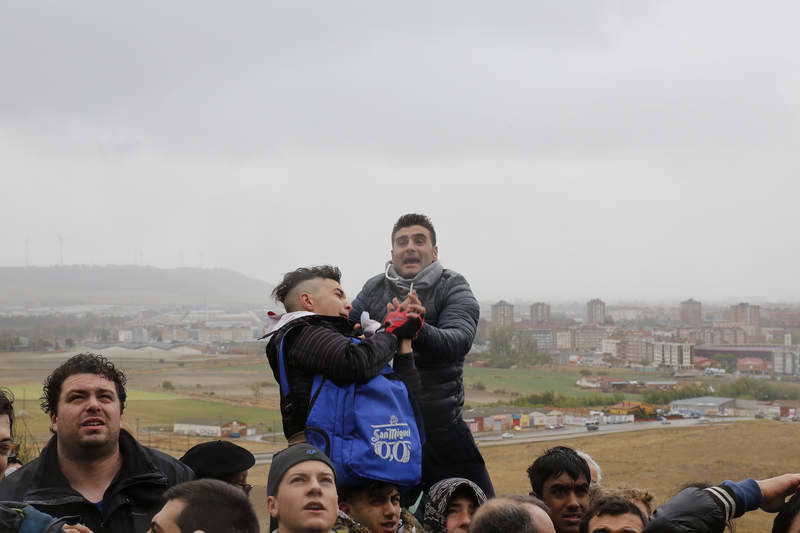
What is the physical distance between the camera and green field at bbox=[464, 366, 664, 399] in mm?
40125

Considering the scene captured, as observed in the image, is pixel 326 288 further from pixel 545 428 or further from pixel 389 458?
pixel 545 428

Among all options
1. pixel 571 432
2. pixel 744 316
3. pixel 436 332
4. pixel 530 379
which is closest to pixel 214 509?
pixel 436 332

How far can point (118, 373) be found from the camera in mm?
3836

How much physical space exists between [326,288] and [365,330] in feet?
1.06

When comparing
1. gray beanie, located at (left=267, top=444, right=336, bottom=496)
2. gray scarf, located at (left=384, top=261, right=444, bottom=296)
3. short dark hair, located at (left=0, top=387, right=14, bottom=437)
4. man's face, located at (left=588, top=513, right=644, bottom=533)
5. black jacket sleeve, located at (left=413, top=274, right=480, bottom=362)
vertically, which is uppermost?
gray scarf, located at (left=384, top=261, right=444, bottom=296)

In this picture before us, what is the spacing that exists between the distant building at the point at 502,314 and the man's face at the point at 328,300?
2319 inches

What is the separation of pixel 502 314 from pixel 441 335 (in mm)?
60193

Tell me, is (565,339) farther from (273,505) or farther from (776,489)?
(273,505)

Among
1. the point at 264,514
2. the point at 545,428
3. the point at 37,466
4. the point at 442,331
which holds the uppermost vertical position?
the point at 442,331

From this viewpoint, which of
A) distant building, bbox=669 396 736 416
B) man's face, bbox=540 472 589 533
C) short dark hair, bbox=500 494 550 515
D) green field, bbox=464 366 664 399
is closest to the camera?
short dark hair, bbox=500 494 550 515

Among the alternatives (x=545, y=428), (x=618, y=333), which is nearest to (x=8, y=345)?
(x=545, y=428)

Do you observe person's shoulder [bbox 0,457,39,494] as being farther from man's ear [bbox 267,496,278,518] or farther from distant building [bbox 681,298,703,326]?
distant building [bbox 681,298,703,326]

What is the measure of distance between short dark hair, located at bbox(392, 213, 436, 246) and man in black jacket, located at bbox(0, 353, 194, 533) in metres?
2.10

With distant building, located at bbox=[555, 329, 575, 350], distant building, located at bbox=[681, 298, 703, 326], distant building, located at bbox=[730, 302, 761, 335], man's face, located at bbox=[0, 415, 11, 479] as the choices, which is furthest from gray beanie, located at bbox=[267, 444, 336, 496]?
distant building, located at bbox=[681, 298, 703, 326]
